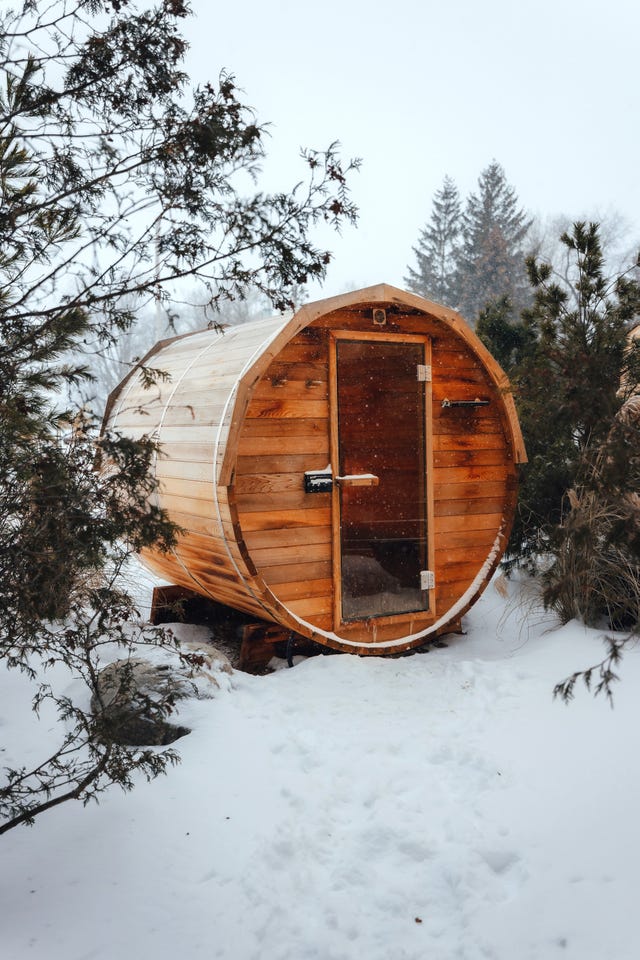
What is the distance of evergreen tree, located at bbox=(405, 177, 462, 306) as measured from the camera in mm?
28122

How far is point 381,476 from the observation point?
561 cm

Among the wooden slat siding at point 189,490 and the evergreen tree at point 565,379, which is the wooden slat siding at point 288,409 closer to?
the wooden slat siding at point 189,490

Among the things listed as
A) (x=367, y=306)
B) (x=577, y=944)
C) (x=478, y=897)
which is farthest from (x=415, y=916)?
(x=367, y=306)

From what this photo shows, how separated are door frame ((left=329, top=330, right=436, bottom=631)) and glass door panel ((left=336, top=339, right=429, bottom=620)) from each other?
0.03 m

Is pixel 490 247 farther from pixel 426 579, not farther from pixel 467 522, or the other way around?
pixel 426 579

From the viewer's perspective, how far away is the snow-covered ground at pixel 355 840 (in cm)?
251

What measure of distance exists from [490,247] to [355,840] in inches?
1006

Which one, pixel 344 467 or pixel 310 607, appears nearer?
pixel 310 607

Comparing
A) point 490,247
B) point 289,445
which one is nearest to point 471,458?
point 289,445

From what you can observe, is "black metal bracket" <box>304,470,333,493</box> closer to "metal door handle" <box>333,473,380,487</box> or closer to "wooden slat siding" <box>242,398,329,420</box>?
"metal door handle" <box>333,473,380,487</box>

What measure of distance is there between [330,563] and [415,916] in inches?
109

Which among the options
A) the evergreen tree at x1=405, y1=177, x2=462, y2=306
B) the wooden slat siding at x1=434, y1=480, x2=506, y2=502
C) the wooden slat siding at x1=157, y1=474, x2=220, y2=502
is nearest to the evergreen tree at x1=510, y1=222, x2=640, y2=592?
the wooden slat siding at x1=434, y1=480, x2=506, y2=502

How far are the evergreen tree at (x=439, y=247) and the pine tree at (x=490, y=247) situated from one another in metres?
0.46

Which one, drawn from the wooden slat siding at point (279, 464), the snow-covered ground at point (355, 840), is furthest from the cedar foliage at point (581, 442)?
the wooden slat siding at point (279, 464)
